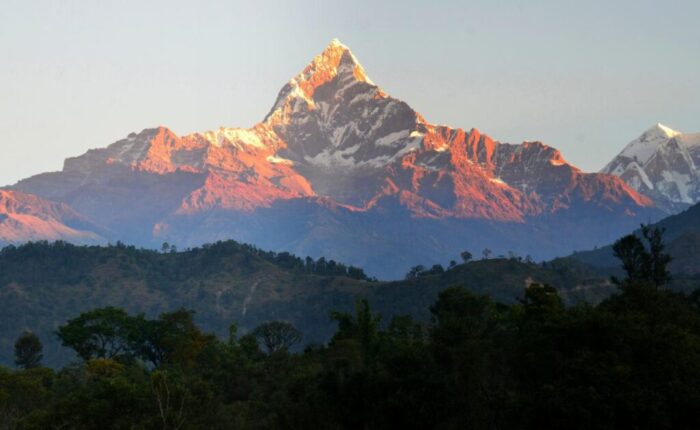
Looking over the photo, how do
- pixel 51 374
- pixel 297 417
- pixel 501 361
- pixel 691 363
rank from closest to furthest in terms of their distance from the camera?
pixel 691 363 → pixel 297 417 → pixel 501 361 → pixel 51 374

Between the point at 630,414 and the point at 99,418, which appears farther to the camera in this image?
the point at 99,418

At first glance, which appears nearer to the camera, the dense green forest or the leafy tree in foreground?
the dense green forest

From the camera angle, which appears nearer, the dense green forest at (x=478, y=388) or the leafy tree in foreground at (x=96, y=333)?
the dense green forest at (x=478, y=388)

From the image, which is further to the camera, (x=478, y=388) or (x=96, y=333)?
(x=96, y=333)

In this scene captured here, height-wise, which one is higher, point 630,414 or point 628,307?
point 628,307

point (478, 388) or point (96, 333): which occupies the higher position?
point (96, 333)

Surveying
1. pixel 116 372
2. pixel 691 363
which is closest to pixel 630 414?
pixel 691 363

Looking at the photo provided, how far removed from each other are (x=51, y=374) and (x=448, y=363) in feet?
308

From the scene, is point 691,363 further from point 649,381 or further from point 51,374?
point 51,374

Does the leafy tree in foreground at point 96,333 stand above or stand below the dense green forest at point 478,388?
above

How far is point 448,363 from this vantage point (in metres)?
96.4

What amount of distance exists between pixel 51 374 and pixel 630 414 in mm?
117847

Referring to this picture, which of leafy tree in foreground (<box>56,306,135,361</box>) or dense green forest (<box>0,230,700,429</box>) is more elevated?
leafy tree in foreground (<box>56,306,135,361</box>)

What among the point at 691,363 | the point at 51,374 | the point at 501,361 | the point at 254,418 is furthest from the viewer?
the point at 51,374
